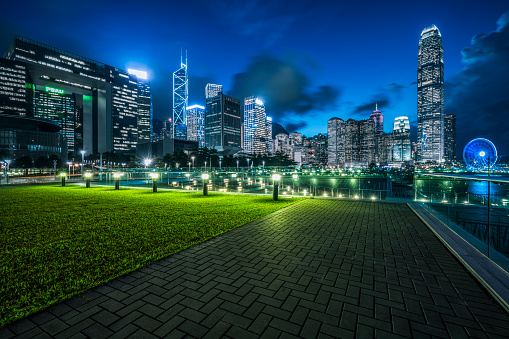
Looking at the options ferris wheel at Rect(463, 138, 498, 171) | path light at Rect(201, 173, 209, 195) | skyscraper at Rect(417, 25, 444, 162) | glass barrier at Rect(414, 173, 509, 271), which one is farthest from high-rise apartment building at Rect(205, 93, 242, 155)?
glass barrier at Rect(414, 173, 509, 271)

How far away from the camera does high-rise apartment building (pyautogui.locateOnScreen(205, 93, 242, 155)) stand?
7156 inches

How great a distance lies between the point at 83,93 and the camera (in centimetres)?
11800

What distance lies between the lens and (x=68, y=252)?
450 cm

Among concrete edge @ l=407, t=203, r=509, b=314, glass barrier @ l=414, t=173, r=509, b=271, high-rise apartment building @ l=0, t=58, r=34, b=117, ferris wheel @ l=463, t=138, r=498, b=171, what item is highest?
high-rise apartment building @ l=0, t=58, r=34, b=117

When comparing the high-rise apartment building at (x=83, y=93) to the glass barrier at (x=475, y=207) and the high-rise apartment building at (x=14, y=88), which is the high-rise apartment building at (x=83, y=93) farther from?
the glass barrier at (x=475, y=207)

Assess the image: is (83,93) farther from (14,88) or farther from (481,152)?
(481,152)

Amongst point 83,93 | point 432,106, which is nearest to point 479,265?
point 83,93

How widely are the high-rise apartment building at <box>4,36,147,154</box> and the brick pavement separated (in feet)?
435

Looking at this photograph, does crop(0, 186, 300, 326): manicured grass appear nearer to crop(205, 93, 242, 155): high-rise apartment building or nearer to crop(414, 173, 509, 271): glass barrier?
crop(414, 173, 509, 271): glass barrier

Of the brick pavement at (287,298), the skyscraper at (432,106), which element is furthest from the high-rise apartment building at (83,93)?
the skyscraper at (432,106)

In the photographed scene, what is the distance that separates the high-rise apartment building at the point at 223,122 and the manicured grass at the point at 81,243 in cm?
16616

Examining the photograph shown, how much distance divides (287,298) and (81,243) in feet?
16.1

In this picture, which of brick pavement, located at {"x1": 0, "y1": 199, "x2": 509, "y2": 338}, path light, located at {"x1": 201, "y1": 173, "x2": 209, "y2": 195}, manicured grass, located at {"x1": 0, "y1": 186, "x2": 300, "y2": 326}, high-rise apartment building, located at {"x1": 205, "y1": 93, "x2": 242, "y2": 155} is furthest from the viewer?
high-rise apartment building, located at {"x1": 205, "y1": 93, "x2": 242, "y2": 155}

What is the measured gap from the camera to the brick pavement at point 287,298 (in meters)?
2.31
